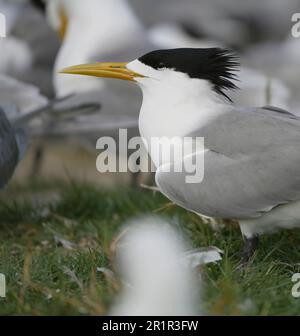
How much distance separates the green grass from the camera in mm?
2891

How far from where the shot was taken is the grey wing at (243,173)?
328 cm

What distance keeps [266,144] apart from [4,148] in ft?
5.95

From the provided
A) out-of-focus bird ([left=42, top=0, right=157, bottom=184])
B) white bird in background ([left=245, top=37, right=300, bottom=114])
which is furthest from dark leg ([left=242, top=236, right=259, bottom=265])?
white bird in background ([left=245, top=37, right=300, bottom=114])

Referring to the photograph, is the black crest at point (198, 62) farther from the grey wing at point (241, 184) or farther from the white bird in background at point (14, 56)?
the white bird in background at point (14, 56)

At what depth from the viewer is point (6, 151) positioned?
464cm

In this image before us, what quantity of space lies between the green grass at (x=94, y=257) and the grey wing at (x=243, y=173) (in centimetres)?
23

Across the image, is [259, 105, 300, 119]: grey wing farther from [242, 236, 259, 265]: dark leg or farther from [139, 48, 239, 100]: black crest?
[242, 236, 259, 265]: dark leg

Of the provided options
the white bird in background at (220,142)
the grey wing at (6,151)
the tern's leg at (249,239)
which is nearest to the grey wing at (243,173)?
the white bird in background at (220,142)

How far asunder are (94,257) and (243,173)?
718mm

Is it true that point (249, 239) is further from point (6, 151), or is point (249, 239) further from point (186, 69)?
point (6, 151)

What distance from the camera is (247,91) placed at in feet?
18.9

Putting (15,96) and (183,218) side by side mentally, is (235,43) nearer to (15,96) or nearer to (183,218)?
(15,96)

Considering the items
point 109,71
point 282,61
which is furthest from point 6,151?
point 282,61

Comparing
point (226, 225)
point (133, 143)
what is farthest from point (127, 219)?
point (133, 143)
